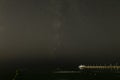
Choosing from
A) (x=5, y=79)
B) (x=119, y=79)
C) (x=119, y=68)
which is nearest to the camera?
(x=119, y=79)

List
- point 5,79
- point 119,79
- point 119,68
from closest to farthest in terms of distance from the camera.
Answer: point 119,79 → point 5,79 → point 119,68

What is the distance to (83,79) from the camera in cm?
11750

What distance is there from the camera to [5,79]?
5103 inches

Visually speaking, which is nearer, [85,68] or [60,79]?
[60,79]

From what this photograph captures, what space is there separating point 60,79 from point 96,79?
726 inches

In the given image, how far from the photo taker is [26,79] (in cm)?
11662

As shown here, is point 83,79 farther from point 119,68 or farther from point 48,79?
point 119,68

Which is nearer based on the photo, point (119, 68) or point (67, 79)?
point (67, 79)

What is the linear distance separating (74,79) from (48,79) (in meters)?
13.4

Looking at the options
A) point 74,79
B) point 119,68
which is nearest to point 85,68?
point 119,68

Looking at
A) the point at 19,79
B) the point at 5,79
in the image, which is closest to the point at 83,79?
the point at 19,79

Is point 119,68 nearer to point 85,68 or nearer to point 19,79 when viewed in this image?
point 85,68

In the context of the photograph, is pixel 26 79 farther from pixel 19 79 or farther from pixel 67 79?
pixel 67 79

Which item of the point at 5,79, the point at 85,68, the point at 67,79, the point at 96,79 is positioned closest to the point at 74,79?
the point at 67,79
